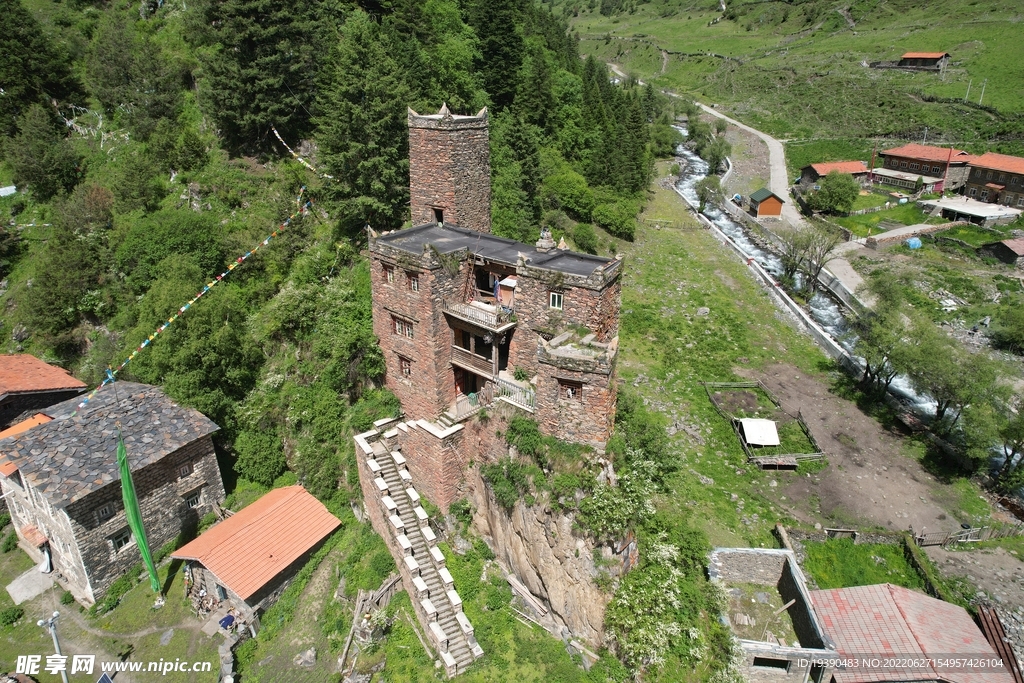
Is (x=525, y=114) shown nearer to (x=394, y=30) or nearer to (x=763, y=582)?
(x=394, y=30)

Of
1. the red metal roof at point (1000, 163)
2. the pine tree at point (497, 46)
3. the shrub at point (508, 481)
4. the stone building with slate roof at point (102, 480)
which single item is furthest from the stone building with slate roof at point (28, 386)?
the red metal roof at point (1000, 163)

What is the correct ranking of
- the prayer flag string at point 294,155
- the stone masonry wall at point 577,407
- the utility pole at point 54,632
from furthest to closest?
the prayer flag string at point 294,155 → the utility pole at point 54,632 → the stone masonry wall at point 577,407

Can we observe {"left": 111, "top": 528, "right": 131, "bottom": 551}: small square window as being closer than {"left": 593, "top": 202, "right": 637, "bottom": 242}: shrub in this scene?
Yes

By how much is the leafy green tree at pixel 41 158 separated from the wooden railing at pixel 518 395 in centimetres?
3978

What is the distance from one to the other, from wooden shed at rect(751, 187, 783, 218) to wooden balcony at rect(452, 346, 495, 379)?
168ft

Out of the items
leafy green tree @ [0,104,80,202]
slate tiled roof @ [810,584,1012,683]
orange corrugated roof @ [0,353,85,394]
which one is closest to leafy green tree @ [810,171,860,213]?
slate tiled roof @ [810,584,1012,683]

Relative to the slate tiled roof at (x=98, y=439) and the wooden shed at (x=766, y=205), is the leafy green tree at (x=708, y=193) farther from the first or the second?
the slate tiled roof at (x=98, y=439)

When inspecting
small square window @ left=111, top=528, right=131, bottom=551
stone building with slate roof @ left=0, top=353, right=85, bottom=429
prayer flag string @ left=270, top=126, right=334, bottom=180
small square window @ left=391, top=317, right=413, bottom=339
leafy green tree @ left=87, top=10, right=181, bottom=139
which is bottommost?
small square window @ left=111, top=528, right=131, bottom=551

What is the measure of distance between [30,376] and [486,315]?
85.0 ft

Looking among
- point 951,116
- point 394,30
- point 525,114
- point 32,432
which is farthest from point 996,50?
point 32,432

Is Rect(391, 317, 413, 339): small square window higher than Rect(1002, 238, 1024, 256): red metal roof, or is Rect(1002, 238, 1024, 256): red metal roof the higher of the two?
Rect(391, 317, 413, 339): small square window

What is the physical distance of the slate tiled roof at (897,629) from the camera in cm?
1781

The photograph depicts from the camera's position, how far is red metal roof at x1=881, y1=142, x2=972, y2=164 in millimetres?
68938

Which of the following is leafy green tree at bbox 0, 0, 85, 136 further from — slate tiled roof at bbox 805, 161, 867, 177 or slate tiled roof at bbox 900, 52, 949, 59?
slate tiled roof at bbox 900, 52, 949, 59
